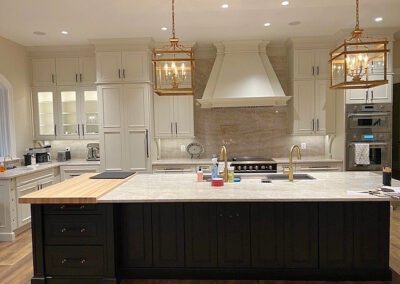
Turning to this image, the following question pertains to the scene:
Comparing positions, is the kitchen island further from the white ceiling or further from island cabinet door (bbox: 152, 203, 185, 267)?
the white ceiling

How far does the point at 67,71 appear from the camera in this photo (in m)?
5.40

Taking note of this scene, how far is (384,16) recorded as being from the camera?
13.7 ft

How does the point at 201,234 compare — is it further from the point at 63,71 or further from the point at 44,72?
the point at 44,72

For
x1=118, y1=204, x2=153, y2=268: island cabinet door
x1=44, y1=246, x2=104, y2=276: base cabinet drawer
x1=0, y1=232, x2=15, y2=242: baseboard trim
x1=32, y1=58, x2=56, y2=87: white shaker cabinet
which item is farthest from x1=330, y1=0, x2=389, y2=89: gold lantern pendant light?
x1=32, y1=58, x2=56, y2=87: white shaker cabinet

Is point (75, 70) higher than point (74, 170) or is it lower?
higher

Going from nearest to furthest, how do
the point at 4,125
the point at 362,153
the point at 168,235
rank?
the point at 168,235 → the point at 362,153 → the point at 4,125

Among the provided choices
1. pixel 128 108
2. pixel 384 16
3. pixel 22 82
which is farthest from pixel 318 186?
pixel 22 82

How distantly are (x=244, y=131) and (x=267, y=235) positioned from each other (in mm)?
3029

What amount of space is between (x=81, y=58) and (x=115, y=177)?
9.59ft

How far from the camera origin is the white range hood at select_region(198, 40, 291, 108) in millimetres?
4918

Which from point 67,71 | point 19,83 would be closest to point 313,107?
point 67,71

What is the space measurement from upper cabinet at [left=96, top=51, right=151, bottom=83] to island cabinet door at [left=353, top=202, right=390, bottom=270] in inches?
145

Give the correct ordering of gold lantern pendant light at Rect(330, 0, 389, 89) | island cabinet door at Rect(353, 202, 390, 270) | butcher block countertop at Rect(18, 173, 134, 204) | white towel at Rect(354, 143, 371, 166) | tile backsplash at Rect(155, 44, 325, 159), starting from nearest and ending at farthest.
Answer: gold lantern pendant light at Rect(330, 0, 389, 89)
butcher block countertop at Rect(18, 173, 134, 204)
island cabinet door at Rect(353, 202, 390, 270)
white towel at Rect(354, 143, 371, 166)
tile backsplash at Rect(155, 44, 325, 159)

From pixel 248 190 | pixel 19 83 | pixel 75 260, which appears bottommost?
pixel 75 260
